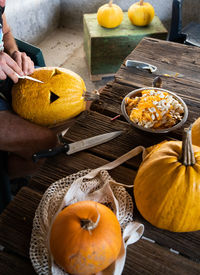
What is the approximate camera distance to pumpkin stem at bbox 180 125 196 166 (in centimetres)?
61

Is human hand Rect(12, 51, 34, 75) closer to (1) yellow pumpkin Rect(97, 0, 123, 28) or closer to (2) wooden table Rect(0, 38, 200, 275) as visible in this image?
(2) wooden table Rect(0, 38, 200, 275)

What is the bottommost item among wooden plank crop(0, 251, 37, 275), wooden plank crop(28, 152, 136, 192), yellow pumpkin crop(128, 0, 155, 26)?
wooden plank crop(0, 251, 37, 275)

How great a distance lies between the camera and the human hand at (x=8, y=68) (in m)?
1.20

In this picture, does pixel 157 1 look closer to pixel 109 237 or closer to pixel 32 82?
pixel 32 82

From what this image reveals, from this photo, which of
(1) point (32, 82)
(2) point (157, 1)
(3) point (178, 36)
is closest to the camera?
(1) point (32, 82)

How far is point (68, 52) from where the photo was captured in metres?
3.29

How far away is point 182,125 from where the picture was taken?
104cm

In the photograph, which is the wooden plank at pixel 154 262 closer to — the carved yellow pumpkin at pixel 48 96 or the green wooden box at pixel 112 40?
the carved yellow pumpkin at pixel 48 96

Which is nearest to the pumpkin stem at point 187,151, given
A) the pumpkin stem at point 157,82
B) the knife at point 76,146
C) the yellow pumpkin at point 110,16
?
the knife at point 76,146

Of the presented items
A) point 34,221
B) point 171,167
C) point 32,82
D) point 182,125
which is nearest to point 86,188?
point 34,221

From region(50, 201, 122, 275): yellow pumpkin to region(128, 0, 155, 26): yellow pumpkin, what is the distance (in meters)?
2.40

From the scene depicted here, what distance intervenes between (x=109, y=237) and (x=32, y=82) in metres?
0.88

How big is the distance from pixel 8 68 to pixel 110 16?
1628 mm

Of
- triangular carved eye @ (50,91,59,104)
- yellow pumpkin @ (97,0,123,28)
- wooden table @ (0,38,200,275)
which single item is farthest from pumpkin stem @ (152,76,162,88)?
yellow pumpkin @ (97,0,123,28)
